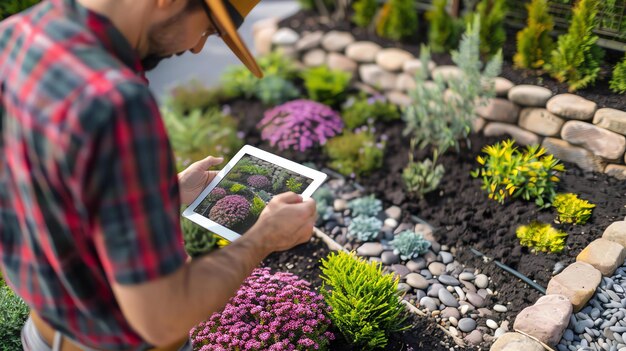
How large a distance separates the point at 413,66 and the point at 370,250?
1.67 metres

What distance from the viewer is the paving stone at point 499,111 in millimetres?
3809

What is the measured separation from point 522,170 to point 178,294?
257 cm

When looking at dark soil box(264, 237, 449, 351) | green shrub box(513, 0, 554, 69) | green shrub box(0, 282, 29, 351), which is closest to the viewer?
green shrub box(0, 282, 29, 351)

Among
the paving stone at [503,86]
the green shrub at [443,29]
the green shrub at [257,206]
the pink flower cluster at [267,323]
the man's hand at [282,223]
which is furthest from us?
the green shrub at [443,29]

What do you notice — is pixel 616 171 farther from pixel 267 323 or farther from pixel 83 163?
pixel 83 163

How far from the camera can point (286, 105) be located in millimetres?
4527

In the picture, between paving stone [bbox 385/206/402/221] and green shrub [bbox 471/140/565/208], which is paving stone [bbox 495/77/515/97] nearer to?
green shrub [bbox 471/140/565/208]

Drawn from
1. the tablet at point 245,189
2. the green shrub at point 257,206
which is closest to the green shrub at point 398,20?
the tablet at point 245,189

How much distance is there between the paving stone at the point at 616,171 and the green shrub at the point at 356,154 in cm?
146

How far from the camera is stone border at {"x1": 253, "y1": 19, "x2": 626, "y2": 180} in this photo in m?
3.32

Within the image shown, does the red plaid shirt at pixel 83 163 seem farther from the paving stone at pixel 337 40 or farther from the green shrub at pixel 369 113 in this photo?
the paving stone at pixel 337 40

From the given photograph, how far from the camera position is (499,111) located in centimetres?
387

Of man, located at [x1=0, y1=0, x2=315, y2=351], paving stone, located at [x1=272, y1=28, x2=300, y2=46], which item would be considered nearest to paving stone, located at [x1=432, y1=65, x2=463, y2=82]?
paving stone, located at [x1=272, y1=28, x2=300, y2=46]

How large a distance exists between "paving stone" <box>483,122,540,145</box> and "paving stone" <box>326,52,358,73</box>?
1368 millimetres
